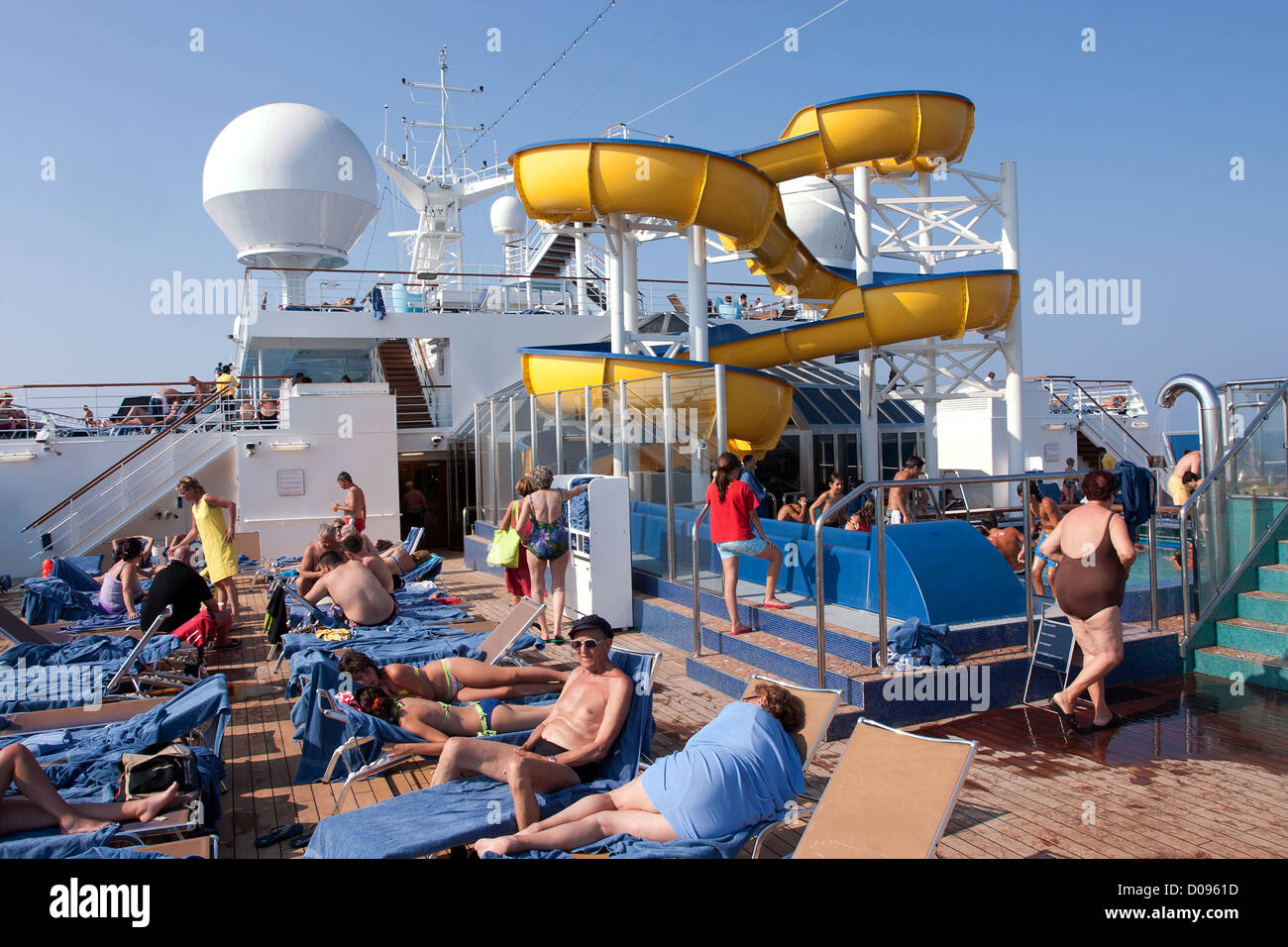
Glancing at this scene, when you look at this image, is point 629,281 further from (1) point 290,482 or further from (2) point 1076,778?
(2) point 1076,778

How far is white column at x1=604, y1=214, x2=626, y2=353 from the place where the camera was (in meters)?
11.2

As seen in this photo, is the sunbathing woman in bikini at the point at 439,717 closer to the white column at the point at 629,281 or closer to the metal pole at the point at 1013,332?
the white column at the point at 629,281

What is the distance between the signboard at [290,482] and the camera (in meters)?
15.4

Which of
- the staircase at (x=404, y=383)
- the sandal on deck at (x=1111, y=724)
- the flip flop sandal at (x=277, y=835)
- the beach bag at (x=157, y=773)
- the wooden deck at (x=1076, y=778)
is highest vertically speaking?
the staircase at (x=404, y=383)

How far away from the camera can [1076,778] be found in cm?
461

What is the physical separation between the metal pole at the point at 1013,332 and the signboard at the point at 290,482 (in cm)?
1172

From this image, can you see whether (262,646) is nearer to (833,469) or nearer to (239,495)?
(239,495)

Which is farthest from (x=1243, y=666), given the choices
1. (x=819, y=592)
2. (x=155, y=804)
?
(x=155, y=804)

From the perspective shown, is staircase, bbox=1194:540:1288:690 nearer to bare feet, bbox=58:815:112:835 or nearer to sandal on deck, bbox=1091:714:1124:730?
sandal on deck, bbox=1091:714:1124:730

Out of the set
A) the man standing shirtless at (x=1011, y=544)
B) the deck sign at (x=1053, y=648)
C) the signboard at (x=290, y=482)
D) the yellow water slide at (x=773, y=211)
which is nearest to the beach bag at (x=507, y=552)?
the yellow water slide at (x=773, y=211)

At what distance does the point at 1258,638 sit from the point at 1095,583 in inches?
83.9

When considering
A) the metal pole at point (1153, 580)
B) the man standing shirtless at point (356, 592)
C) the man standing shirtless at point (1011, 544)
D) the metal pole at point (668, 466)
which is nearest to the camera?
the metal pole at point (1153, 580)
